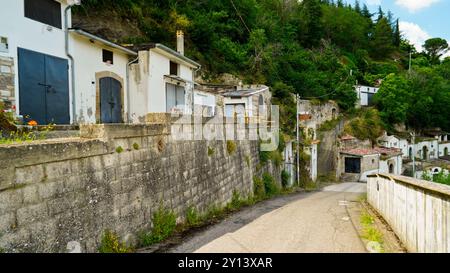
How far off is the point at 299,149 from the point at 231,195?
18.2 metres

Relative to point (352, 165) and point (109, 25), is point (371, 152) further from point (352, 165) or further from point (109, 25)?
point (109, 25)

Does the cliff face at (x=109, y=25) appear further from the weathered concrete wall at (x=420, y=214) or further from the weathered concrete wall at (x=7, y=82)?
the weathered concrete wall at (x=420, y=214)

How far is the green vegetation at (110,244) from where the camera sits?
491cm

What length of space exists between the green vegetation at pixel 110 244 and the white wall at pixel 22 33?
19.7 feet

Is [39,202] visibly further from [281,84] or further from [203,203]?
[281,84]

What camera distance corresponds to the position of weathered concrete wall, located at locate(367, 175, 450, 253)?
4.20m

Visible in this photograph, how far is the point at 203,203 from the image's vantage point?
9.02 m

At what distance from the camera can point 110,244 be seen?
16.6 feet

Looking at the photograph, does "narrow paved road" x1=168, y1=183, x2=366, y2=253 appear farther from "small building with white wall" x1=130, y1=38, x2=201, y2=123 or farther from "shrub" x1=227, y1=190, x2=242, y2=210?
"small building with white wall" x1=130, y1=38, x2=201, y2=123

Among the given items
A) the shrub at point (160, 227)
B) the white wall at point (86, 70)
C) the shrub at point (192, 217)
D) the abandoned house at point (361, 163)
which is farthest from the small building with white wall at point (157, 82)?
the abandoned house at point (361, 163)

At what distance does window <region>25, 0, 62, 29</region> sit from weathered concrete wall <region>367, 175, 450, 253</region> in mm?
10783

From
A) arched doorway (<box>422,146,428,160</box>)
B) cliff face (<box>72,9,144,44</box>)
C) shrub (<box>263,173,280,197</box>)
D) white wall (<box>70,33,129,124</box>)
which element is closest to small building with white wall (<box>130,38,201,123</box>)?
white wall (<box>70,33,129,124</box>)

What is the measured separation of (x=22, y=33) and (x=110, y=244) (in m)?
7.32

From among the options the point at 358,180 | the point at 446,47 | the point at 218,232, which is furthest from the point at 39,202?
the point at 446,47
